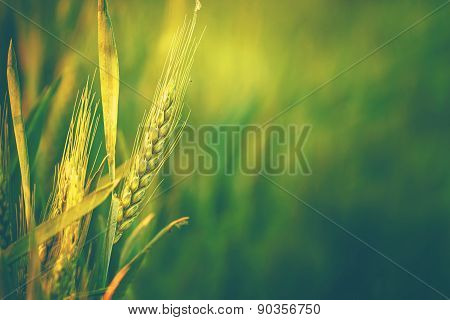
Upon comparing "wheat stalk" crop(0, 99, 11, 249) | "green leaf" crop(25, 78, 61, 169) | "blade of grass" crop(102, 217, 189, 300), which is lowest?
"blade of grass" crop(102, 217, 189, 300)

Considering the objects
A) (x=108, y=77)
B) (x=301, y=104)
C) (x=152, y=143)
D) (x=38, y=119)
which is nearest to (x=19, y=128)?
(x=38, y=119)

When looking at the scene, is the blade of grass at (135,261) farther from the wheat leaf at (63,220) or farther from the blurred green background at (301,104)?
the wheat leaf at (63,220)

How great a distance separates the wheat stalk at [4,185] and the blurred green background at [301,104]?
0.34 feet

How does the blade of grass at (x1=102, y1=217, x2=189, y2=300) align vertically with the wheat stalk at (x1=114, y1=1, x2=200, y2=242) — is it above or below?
below

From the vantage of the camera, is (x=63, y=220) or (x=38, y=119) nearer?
(x=63, y=220)

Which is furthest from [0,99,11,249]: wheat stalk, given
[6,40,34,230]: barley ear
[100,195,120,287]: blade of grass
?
[100,195,120,287]: blade of grass

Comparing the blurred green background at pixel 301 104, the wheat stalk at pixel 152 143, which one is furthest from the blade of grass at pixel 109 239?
the blurred green background at pixel 301 104

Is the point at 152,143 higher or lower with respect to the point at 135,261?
higher

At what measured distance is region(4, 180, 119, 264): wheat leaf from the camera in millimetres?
1433

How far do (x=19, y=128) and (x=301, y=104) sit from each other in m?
0.80

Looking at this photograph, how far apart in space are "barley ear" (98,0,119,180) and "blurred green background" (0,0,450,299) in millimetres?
47

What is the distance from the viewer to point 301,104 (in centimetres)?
155

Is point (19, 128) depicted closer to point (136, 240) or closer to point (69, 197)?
point (69, 197)

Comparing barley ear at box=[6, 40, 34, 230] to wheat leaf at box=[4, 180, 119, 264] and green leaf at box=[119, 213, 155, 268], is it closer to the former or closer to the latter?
wheat leaf at box=[4, 180, 119, 264]
